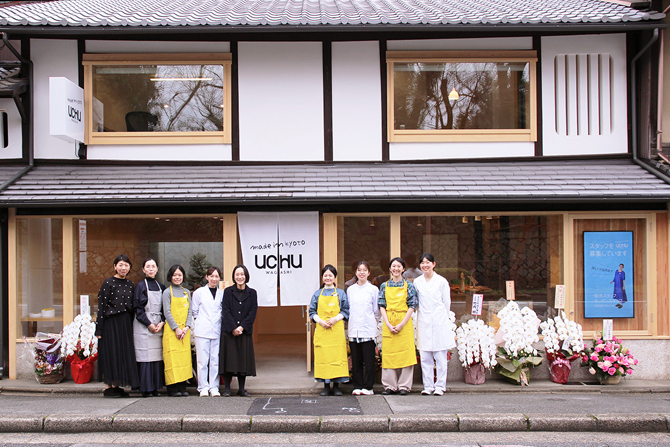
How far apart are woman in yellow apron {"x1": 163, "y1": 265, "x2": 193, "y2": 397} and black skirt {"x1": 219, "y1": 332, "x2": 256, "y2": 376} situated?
550 mm

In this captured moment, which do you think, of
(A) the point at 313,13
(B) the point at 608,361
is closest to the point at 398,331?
(B) the point at 608,361

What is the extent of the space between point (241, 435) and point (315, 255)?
10.5 ft

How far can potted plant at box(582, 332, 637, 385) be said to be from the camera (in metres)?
7.98

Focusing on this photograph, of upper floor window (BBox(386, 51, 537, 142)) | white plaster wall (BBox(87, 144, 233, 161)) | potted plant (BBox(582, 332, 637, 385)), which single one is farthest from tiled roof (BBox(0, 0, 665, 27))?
potted plant (BBox(582, 332, 637, 385))

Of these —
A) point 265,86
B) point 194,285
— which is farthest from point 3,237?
point 265,86

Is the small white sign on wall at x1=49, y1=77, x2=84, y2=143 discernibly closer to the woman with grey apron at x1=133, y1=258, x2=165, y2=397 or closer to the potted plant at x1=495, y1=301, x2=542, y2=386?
the woman with grey apron at x1=133, y1=258, x2=165, y2=397

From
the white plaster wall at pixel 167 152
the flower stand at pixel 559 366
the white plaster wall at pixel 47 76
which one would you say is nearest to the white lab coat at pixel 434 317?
the flower stand at pixel 559 366

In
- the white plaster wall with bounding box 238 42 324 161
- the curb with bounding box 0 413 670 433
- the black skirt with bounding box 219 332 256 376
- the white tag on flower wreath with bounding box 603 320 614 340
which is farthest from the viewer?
the white plaster wall with bounding box 238 42 324 161

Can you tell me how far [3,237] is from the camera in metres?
8.47

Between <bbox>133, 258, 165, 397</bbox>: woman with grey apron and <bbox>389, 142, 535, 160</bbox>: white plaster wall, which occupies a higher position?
<bbox>389, 142, 535, 160</bbox>: white plaster wall

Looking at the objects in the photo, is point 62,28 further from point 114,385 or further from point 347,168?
point 114,385

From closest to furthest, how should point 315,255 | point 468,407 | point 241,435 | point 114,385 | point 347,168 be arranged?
1. point 241,435
2. point 468,407
3. point 114,385
4. point 315,255
5. point 347,168

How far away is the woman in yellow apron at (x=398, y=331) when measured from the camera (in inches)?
294

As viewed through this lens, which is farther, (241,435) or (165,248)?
(165,248)
